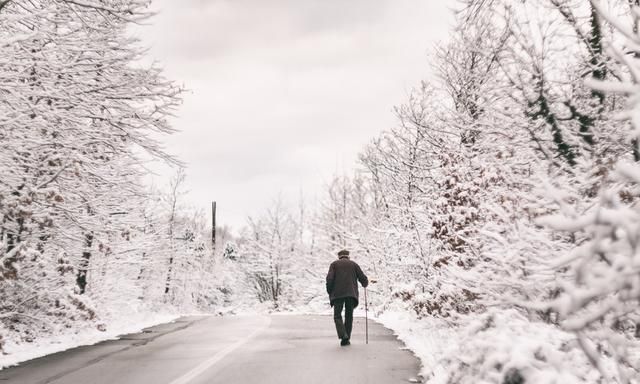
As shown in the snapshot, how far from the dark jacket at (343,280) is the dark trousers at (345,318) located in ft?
0.35

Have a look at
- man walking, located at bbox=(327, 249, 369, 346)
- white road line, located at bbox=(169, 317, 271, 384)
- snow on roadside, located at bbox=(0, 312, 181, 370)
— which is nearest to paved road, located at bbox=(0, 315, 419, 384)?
white road line, located at bbox=(169, 317, 271, 384)

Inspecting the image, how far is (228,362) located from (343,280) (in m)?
3.58

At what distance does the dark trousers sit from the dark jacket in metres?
0.11

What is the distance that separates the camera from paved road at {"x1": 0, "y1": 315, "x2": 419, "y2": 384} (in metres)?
7.26

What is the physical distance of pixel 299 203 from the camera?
172 feet

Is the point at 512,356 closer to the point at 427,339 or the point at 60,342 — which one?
the point at 427,339

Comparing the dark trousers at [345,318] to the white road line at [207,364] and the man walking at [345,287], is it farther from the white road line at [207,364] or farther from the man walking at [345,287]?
the white road line at [207,364]

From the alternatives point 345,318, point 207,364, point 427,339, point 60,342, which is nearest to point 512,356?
point 207,364

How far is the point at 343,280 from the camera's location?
11.5 metres

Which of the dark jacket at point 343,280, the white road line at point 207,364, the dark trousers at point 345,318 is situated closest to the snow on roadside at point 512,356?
the white road line at point 207,364

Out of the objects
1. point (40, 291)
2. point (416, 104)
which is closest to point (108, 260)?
point (40, 291)

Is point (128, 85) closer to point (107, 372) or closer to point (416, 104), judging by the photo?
point (107, 372)

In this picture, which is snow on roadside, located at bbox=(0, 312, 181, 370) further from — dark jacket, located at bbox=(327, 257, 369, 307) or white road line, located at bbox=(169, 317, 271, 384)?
dark jacket, located at bbox=(327, 257, 369, 307)

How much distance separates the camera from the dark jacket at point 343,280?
1142 cm
